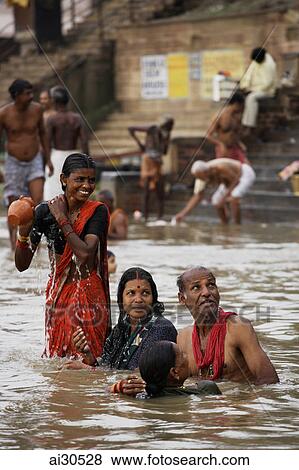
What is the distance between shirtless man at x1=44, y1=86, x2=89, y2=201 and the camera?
52.7 feet

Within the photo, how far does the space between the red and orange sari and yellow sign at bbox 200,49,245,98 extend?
59.6 ft

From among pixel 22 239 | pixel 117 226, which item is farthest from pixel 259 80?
pixel 22 239

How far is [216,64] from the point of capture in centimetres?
2716

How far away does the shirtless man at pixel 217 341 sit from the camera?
762cm

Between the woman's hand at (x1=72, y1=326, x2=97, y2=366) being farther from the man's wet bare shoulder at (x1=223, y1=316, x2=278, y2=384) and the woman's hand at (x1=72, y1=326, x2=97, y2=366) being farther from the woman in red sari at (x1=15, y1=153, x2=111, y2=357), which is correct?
the man's wet bare shoulder at (x1=223, y1=316, x2=278, y2=384)

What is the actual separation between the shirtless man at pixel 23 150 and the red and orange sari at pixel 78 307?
6131mm

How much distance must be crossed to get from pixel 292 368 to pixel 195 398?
1.15m

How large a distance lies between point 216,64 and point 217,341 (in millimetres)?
Result: 19840

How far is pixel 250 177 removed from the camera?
18391 millimetres

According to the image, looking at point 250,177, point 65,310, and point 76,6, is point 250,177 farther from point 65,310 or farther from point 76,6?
point 76,6

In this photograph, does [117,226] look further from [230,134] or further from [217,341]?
[217,341]

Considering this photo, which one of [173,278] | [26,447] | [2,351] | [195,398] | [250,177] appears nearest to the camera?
[26,447]

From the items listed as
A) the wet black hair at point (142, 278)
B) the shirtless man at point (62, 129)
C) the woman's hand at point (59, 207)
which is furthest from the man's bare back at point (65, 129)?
the wet black hair at point (142, 278)

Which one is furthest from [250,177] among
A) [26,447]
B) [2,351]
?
[26,447]
